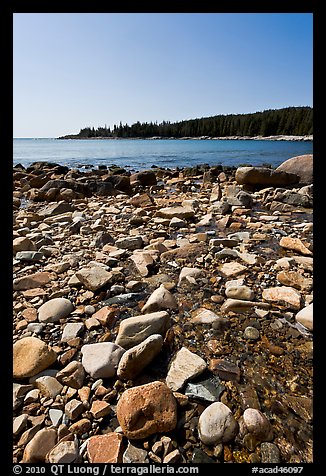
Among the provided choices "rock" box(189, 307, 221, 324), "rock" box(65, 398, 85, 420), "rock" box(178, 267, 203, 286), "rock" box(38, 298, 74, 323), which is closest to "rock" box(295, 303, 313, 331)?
"rock" box(189, 307, 221, 324)

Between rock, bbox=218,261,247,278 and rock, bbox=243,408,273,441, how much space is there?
1.36 meters

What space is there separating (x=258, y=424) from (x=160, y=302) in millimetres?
1040

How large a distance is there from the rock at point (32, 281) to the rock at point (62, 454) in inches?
61.6

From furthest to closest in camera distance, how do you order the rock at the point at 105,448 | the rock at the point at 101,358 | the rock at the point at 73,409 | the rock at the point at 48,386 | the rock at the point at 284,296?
the rock at the point at 284,296, the rock at the point at 101,358, the rock at the point at 48,386, the rock at the point at 73,409, the rock at the point at 105,448

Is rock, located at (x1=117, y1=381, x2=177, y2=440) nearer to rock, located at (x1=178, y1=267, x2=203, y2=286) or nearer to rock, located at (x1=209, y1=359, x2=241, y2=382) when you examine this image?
rock, located at (x1=209, y1=359, x2=241, y2=382)

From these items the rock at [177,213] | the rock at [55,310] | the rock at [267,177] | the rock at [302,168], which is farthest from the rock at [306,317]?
the rock at [302,168]

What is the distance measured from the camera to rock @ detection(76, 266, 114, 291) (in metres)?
2.28

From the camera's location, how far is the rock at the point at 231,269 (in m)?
2.45

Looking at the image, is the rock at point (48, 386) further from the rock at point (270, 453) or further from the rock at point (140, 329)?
the rock at point (270, 453)

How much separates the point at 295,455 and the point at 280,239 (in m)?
2.69

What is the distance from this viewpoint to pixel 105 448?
1045 mm

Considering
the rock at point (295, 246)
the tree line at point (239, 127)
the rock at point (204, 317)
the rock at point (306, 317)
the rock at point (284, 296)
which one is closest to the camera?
the rock at point (306, 317)
